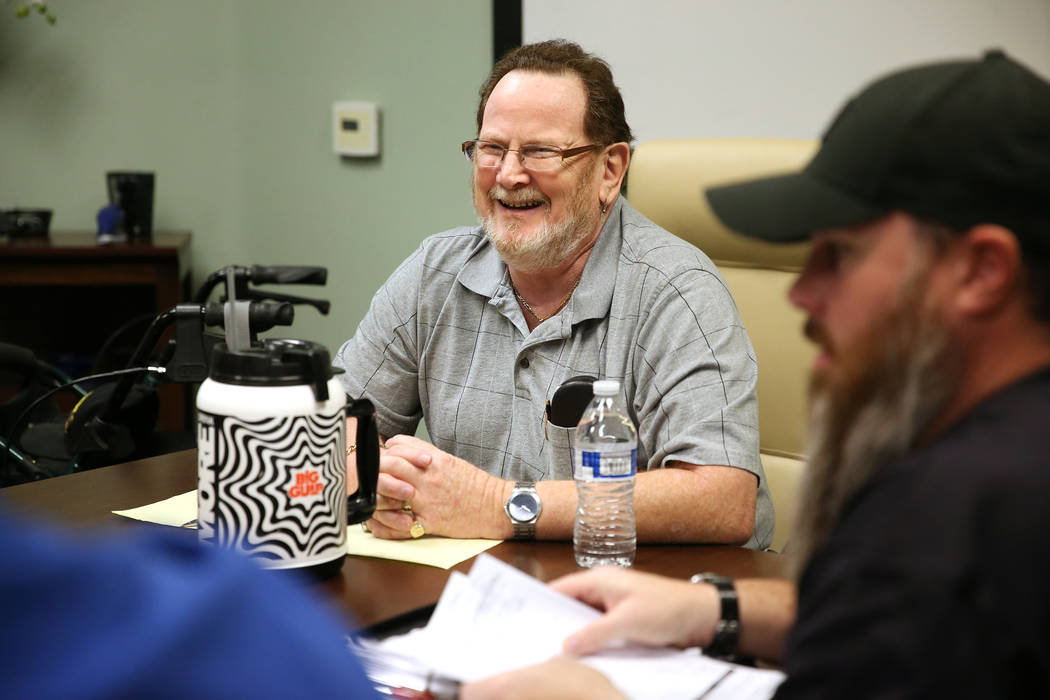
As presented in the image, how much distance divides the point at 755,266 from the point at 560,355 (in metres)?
0.45

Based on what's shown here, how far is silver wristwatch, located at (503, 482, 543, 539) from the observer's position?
1.23 metres

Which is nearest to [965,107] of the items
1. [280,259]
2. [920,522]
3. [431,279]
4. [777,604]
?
[920,522]

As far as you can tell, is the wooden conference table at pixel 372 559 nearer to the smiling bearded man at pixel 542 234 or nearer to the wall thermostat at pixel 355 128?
the smiling bearded man at pixel 542 234

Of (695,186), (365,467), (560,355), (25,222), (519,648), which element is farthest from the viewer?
(25,222)

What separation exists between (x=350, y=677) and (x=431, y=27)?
9.54 ft

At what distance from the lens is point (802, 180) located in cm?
77

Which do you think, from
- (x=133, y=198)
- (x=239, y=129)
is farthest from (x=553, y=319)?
(x=239, y=129)

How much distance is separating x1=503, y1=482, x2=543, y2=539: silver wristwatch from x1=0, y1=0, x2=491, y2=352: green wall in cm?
192

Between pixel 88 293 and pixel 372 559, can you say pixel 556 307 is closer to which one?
pixel 372 559

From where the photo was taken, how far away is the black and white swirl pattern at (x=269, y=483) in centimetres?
98

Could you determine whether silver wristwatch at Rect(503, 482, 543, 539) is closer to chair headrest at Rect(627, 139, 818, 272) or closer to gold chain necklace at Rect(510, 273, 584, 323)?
gold chain necklace at Rect(510, 273, 584, 323)

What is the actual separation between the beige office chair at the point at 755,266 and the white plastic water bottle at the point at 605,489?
0.59m

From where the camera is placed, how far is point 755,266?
182 cm

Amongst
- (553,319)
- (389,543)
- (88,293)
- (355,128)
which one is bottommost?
(389,543)
